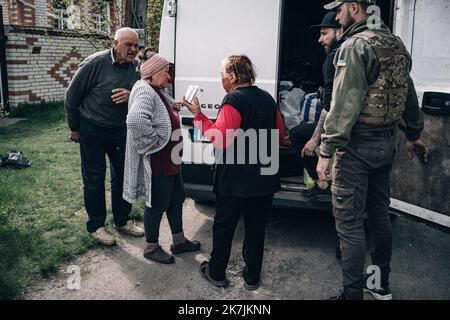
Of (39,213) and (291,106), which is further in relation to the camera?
(291,106)

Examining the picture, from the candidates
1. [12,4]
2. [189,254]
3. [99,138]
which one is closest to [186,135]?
[99,138]

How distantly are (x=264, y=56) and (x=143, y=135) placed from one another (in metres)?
1.27

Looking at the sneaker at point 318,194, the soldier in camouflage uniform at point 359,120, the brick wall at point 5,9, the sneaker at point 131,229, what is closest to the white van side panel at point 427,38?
the soldier in camouflage uniform at point 359,120

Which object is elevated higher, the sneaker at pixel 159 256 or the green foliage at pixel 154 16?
the green foliage at pixel 154 16

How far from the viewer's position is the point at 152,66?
11.5 feet

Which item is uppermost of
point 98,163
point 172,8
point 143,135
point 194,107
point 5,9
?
point 5,9

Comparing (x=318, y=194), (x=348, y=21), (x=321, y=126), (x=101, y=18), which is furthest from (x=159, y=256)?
(x=101, y=18)

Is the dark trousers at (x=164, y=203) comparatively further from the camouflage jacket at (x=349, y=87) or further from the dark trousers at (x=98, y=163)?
the camouflage jacket at (x=349, y=87)

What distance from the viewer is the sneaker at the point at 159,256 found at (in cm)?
383

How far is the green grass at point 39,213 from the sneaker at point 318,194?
1.84 metres

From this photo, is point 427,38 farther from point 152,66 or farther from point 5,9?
point 5,9

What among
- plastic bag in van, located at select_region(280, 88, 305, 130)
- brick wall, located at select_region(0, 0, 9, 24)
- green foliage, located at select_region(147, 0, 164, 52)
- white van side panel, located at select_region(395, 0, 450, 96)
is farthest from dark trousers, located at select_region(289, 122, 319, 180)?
brick wall, located at select_region(0, 0, 9, 24)

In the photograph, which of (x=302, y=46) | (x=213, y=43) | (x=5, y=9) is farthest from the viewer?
(x=5, y=9)

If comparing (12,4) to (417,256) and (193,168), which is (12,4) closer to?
(193,168)
